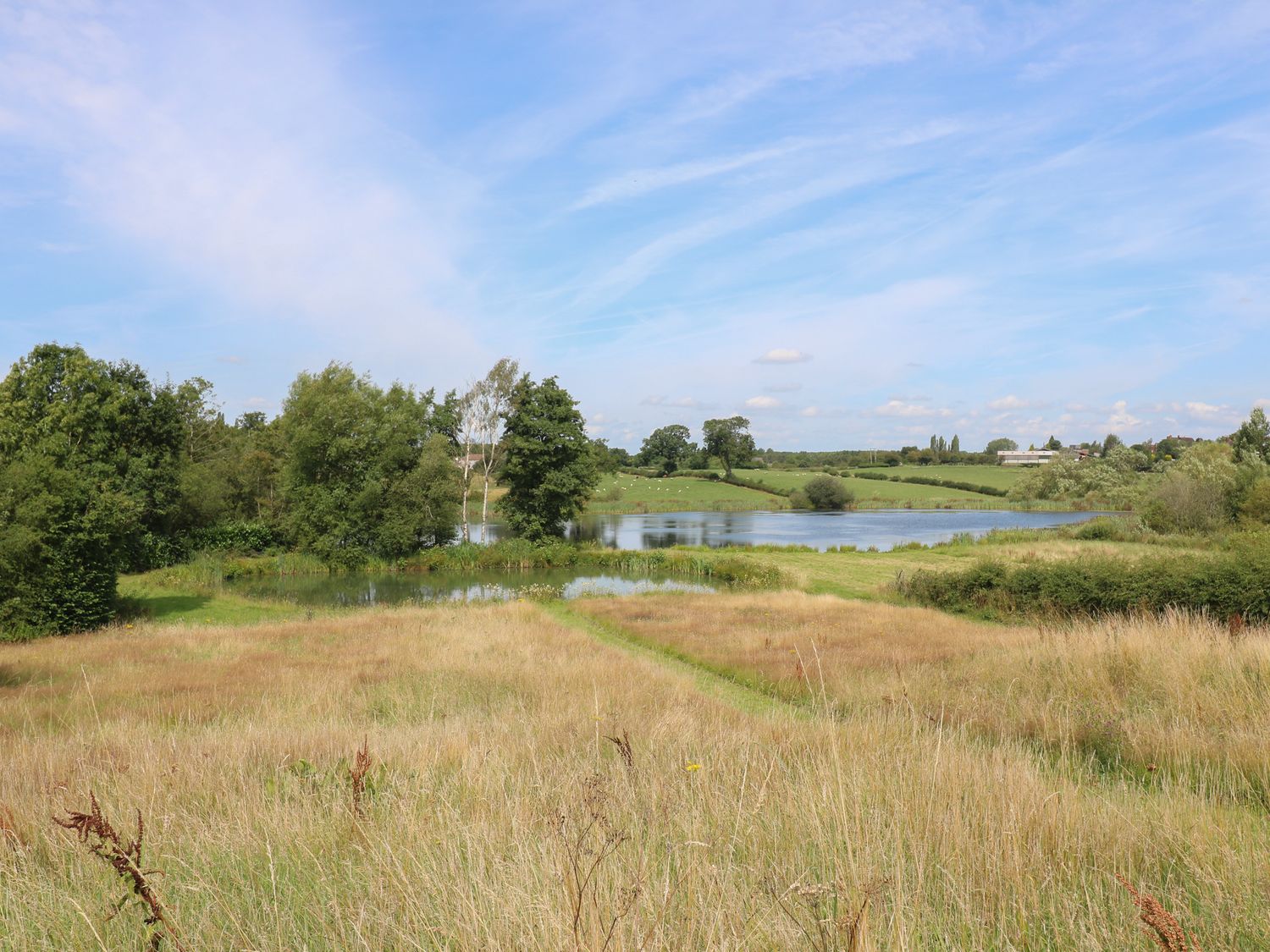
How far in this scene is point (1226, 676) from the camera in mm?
8289

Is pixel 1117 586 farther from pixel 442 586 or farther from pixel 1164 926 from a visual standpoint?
A: pixel 442 586

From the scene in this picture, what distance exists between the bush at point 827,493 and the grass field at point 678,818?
79868 mm

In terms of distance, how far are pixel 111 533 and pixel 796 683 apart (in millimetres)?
19404

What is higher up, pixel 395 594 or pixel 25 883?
pixel 25 883

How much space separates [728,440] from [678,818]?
12389cm

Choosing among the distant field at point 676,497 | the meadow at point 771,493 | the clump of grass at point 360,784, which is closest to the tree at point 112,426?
the clump of grass at point 360,784

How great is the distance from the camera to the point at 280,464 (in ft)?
152

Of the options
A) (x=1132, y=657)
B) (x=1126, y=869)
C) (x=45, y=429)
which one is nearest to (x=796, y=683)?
(x=1132, y=657)

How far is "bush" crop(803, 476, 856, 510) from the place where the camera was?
88.4 meters

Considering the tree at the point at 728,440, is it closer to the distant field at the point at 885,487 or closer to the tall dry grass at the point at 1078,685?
the distant field at the point at 885,487

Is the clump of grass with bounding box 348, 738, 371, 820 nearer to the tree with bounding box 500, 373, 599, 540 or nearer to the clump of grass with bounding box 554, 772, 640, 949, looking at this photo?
the clump of grass with bounding box 554, 772, 640, 949

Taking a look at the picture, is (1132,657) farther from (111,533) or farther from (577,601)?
(111,533)

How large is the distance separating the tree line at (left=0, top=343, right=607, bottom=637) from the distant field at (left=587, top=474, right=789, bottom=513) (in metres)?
34.0

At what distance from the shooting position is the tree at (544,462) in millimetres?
45250
